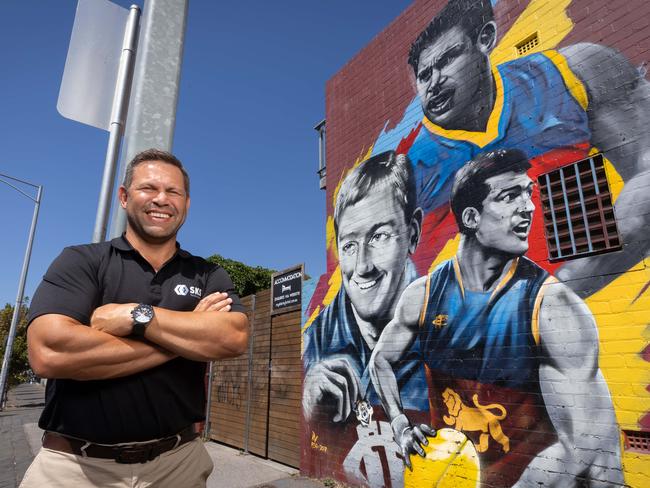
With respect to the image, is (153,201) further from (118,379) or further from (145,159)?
(118,379)

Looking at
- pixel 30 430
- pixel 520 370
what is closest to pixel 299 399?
pixel 520 370

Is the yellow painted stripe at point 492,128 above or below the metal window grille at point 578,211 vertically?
above

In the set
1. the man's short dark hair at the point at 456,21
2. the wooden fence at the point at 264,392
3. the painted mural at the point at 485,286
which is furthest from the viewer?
the wooden fence at the point at 264,392

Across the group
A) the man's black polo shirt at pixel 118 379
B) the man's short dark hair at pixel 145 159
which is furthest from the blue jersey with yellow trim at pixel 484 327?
the man's short dark hair at pixel 145 159

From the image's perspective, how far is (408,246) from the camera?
6363mm

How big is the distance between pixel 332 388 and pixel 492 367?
3.04 m

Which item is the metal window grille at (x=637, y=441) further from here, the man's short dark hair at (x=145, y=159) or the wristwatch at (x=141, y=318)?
the man's short dark hair at (x=145, y=159)

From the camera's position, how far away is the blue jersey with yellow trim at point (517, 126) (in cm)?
472

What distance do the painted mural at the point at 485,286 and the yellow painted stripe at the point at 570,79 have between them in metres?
0.01

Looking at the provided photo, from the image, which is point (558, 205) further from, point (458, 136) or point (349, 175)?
point (349, 175)

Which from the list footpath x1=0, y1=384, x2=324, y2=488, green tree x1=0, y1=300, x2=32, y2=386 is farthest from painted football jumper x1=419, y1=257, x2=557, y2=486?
green tree x1=0, y1=300, x2=32, y2=386

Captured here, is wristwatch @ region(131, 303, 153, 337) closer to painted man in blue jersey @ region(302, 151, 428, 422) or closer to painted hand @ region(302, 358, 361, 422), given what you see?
painted man in blue jersey @ region(302, 151, 428, 422)

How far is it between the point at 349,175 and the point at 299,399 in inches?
161

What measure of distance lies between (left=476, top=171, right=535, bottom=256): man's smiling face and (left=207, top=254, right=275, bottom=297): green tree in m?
23.7
